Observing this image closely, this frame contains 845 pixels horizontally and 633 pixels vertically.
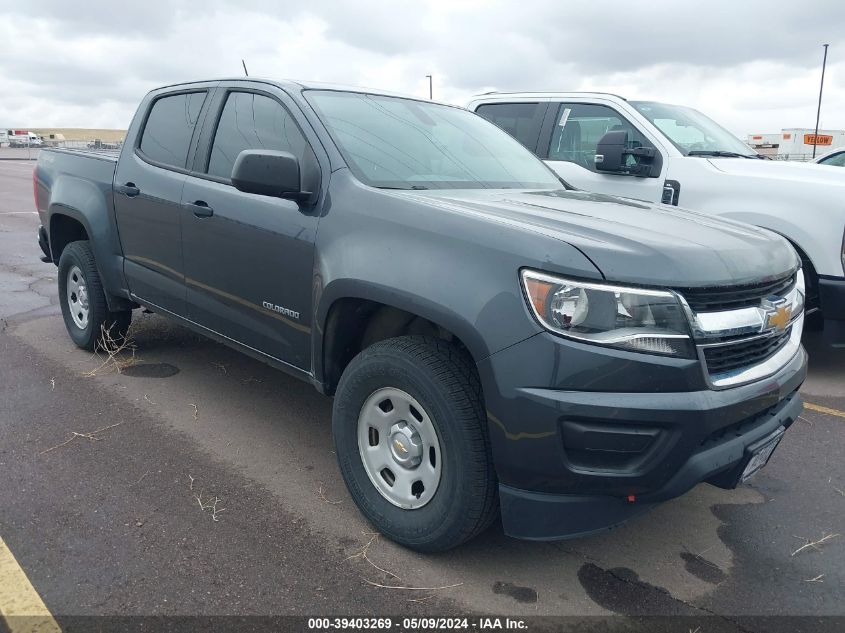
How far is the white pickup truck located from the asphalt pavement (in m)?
1.15

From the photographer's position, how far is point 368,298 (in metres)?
2.83

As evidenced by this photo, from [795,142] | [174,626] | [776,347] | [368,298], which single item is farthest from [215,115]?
[795,142]

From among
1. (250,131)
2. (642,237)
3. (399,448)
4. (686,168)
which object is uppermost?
(250,131)

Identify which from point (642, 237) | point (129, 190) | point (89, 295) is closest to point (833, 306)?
point (642, 237)

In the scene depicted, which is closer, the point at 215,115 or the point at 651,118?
the point at 215,115

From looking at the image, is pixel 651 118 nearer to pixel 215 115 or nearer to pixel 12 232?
pixel 215 115

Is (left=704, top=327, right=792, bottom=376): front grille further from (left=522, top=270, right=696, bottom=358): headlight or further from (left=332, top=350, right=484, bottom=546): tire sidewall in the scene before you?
(left=332, top=350, right=484, bottom=546): tire sidewall

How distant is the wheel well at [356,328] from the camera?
3018 mm

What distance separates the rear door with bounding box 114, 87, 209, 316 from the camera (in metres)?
4.11

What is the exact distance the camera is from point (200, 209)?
380 cm

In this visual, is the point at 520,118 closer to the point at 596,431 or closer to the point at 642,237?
the point at 642,237

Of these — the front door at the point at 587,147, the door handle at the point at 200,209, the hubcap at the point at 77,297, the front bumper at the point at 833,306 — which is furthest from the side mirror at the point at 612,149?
the hubcap at the point at 77,297

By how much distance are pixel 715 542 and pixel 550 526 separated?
3.26ft

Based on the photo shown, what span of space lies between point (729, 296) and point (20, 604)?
104 inches
